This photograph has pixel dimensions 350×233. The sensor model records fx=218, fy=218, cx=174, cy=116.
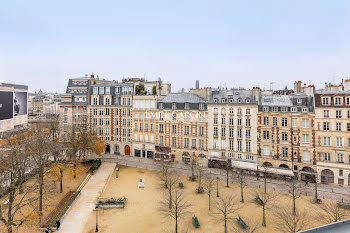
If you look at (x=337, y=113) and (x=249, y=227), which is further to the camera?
(x=337, y=113)

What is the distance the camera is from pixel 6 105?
64.3 m

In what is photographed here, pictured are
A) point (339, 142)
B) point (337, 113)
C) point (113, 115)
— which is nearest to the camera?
point (339, 142)

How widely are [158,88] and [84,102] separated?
68.5 ft

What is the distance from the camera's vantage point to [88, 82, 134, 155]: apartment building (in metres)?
57.2

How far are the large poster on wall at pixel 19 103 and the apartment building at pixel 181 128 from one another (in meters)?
49.7

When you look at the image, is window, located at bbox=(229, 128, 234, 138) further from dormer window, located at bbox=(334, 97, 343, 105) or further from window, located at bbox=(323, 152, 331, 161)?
dormer window, located at bbox=(334, 97, 343, 105)

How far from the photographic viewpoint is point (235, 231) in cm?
2338

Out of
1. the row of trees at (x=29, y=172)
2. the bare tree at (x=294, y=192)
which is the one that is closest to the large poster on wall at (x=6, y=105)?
the row of trees at (x=29, y=172)

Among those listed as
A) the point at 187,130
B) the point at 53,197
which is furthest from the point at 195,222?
the point at 187,130

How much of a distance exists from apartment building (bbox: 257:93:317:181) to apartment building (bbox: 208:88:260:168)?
158cm

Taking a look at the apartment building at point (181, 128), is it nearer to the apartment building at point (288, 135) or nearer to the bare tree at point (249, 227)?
the apartment building at point (288, 135)

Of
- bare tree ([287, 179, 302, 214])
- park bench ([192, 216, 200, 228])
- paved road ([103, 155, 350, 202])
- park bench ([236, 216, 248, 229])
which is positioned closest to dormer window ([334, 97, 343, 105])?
paved road ([103, 155, 350, 202])

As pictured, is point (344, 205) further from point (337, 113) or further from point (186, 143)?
point (186, 143)

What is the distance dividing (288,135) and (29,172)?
1737 inches
